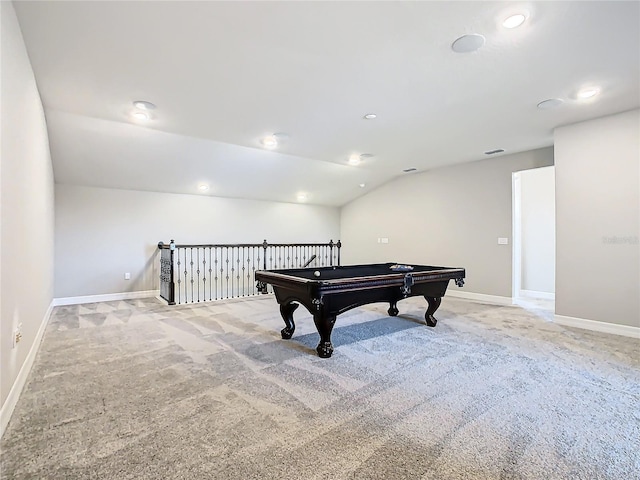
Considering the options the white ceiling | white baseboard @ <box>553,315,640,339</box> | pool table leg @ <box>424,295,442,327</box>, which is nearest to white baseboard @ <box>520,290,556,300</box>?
white baseboard @ <box>553,315,640,339</box>

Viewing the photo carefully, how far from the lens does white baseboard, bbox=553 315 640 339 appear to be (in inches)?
154

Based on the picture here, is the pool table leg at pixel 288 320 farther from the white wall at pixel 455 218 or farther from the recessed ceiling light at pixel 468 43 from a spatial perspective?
the white wall at pixel 455 218

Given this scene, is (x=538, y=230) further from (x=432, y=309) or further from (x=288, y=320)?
(x=288, y=320)

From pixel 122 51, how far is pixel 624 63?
171 inches

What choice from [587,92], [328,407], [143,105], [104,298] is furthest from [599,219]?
[104,298]

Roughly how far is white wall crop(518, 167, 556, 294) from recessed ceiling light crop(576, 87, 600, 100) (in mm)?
3161

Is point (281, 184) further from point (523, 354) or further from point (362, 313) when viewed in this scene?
point (523, 354)

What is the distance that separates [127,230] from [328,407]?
19.1 ft

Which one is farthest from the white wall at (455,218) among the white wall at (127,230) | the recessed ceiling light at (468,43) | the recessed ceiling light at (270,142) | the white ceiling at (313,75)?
the recessed ceiling light at (468,43)

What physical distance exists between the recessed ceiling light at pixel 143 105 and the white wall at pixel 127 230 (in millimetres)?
3200

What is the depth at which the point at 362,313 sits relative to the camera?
4977 millimetres

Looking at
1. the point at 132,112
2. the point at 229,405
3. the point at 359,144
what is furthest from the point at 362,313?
the point at 132,112

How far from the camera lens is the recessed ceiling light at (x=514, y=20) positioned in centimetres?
222

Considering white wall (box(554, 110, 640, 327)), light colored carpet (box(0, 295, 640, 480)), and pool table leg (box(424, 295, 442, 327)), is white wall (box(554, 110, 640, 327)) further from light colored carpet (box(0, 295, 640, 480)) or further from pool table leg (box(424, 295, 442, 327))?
pool table leg (box(424, 295, 442, 327))
